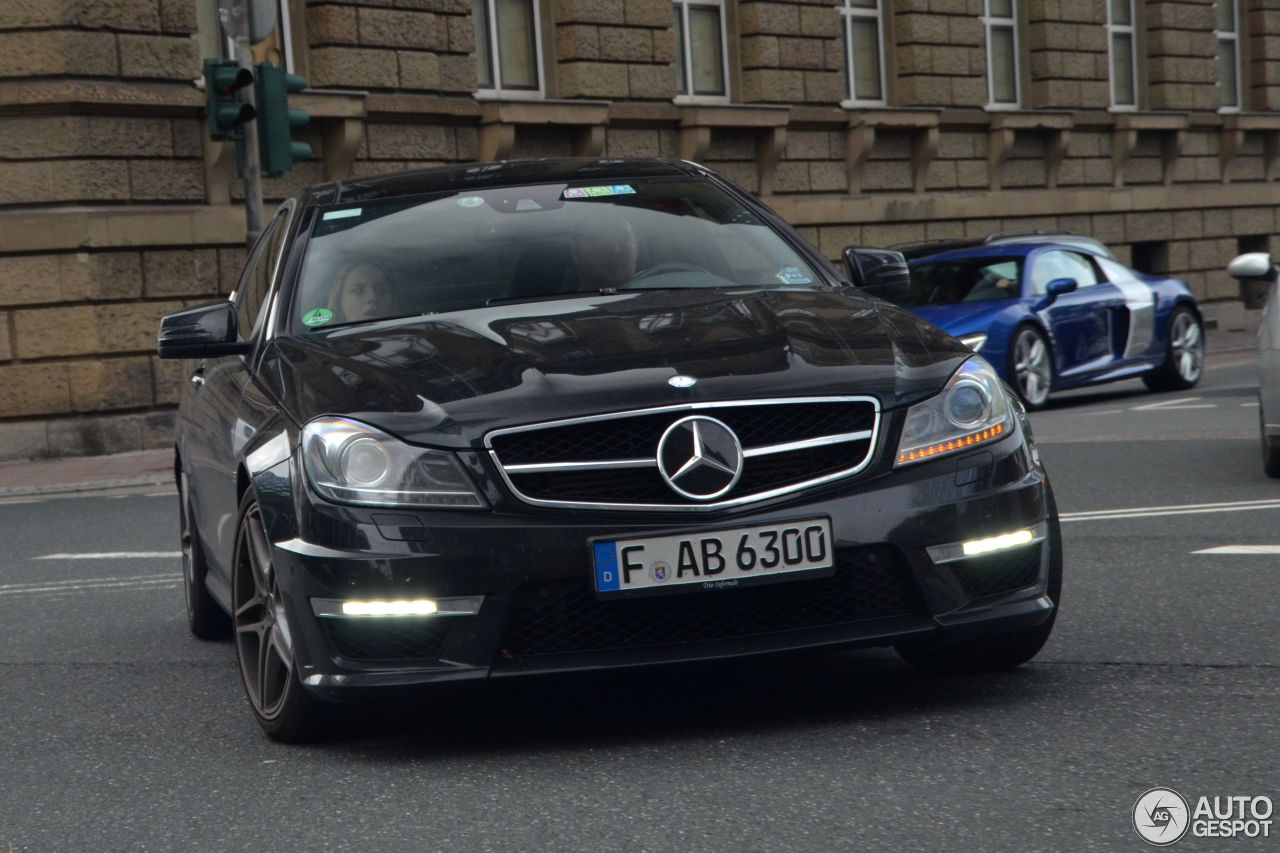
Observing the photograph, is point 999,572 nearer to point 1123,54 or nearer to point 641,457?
point 641,457

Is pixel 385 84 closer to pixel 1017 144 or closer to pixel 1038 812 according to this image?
pixel 1017 144

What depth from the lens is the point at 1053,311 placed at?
57.1ft

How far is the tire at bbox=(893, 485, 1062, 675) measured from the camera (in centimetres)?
513

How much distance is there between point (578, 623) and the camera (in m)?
4.64

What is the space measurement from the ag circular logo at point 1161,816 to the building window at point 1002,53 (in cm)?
2593

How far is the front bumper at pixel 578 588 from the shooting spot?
4.56 meters

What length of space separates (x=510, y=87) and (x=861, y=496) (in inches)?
745

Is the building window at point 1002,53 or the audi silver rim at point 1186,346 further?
the building window at point 1002,53

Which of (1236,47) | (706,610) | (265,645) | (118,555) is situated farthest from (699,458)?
(1236,47)

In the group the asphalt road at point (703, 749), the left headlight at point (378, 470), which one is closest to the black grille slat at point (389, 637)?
the asphalt road at point (703, 749)

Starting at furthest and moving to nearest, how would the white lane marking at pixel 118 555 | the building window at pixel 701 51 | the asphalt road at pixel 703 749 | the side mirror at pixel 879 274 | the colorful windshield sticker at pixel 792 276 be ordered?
the building window at pixel 701 51, the white lane marking at pixel 118 555, the side mirror at pixel 879 274, the colorful windshield sticker at pixel 792 276, the asphalt road at pixel 703 749

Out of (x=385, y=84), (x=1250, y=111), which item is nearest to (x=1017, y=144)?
(x=1250, y=111)

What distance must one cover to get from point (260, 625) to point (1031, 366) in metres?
12.6

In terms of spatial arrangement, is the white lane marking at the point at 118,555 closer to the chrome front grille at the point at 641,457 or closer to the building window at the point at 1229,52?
the chrome front grille at the point at 641,457
